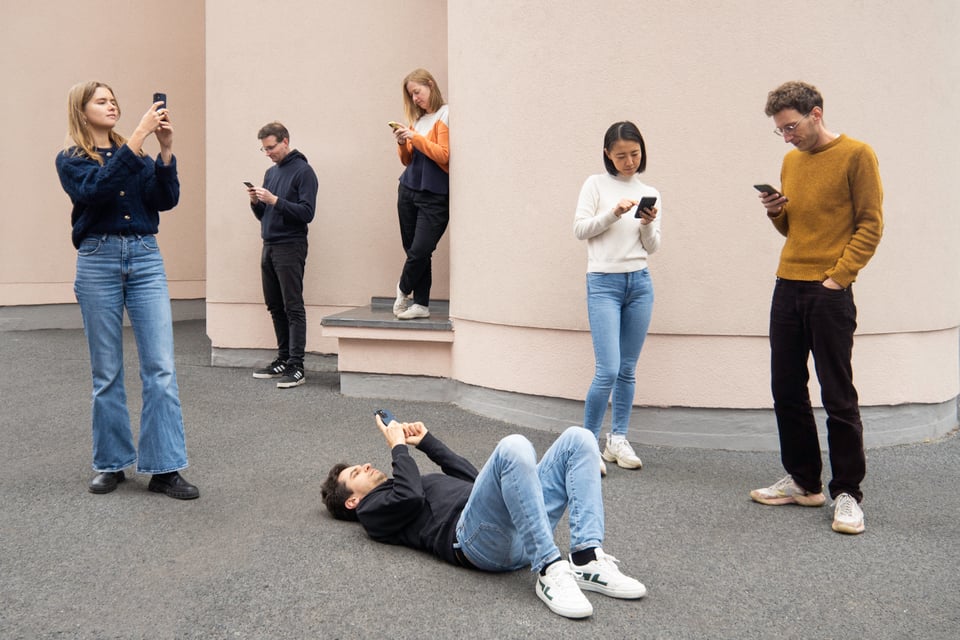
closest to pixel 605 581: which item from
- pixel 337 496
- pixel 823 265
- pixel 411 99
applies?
pixel 337 496

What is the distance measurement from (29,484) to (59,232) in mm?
6346

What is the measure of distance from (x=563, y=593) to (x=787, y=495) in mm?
1656

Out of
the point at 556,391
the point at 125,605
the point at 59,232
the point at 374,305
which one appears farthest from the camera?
the point at 59,232

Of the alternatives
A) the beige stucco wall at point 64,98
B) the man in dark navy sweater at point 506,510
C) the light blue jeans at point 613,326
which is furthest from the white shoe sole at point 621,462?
the beige stucco wall at point 64,98

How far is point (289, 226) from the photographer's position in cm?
625

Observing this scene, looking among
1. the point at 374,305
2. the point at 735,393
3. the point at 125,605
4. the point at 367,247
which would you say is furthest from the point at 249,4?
the point at 125,605

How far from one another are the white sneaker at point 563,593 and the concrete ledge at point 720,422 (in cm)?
233

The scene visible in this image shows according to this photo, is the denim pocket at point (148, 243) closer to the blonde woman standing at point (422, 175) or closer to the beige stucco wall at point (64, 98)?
the blonde woman standing at point (422, 175)

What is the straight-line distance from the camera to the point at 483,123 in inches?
205

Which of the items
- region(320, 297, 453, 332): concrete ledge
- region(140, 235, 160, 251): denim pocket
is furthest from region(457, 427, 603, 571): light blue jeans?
region(320, 297, 453, 332): concrete ledge

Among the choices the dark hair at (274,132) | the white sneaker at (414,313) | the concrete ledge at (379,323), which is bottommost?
the concrete ledge at (379,323)

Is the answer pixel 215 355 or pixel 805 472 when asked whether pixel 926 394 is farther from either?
pixel 215 355

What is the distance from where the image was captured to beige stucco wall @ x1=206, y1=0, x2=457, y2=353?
6.64 metres

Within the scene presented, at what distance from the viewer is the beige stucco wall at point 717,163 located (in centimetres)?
448
